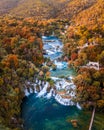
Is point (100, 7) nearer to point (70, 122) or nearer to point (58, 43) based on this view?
point (58, 43)

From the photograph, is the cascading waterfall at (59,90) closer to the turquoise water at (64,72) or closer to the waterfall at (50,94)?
the waterfall at (50,94)

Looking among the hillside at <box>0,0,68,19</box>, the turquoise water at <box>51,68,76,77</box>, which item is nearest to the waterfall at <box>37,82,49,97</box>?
the turquoise water at <box>51,68,76,77</box>

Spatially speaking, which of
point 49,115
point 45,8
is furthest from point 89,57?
point 45,8

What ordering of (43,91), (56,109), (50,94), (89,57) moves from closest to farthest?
(56,109)
(50,94)
(43,91)
(89,57)

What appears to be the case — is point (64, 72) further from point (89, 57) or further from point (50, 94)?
point (50, 94)

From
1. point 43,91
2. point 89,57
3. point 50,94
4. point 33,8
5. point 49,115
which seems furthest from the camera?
point 33,8

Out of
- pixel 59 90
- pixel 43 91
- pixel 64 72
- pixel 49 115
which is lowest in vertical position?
pixel 49 115

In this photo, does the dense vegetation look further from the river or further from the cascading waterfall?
the river
